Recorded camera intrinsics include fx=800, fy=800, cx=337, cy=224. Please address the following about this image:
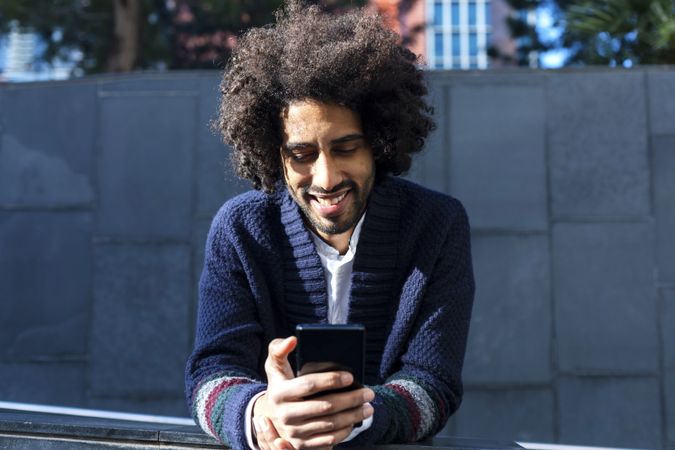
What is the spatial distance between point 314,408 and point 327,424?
0.15ft

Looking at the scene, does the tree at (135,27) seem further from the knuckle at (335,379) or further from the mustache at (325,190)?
the knuckle at (335,379)

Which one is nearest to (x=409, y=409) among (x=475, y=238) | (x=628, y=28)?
(x=475, y=238)

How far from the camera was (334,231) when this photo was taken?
202 cm

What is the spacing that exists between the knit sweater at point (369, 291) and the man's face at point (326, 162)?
0.09 m

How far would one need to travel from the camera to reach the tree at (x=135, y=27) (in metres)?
9.48

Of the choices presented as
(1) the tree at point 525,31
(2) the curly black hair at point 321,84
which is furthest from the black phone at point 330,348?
(1) the tree at point 525,31

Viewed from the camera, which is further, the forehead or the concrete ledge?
the forehead

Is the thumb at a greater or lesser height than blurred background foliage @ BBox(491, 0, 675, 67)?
lesser

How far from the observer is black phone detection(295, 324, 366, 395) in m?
1.44

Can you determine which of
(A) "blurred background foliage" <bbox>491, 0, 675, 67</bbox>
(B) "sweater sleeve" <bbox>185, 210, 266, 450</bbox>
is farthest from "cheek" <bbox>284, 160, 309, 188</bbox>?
(A) "blurred background foliage" <bbox>491, 0, 675, 67</bbox>

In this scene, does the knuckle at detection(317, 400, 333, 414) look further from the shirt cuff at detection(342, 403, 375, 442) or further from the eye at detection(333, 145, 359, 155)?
the eye at detection(333, 145, 359, 155)

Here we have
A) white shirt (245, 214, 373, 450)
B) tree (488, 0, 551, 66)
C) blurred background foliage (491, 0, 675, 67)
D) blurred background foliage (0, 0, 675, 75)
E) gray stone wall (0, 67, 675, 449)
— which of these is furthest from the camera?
tree (488, 0, 551, 66)

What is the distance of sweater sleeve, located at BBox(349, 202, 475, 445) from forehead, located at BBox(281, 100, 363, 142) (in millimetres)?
390

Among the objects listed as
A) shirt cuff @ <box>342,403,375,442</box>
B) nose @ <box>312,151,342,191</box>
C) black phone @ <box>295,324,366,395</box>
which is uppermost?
nose @ <box>312,151,342,191</box>
